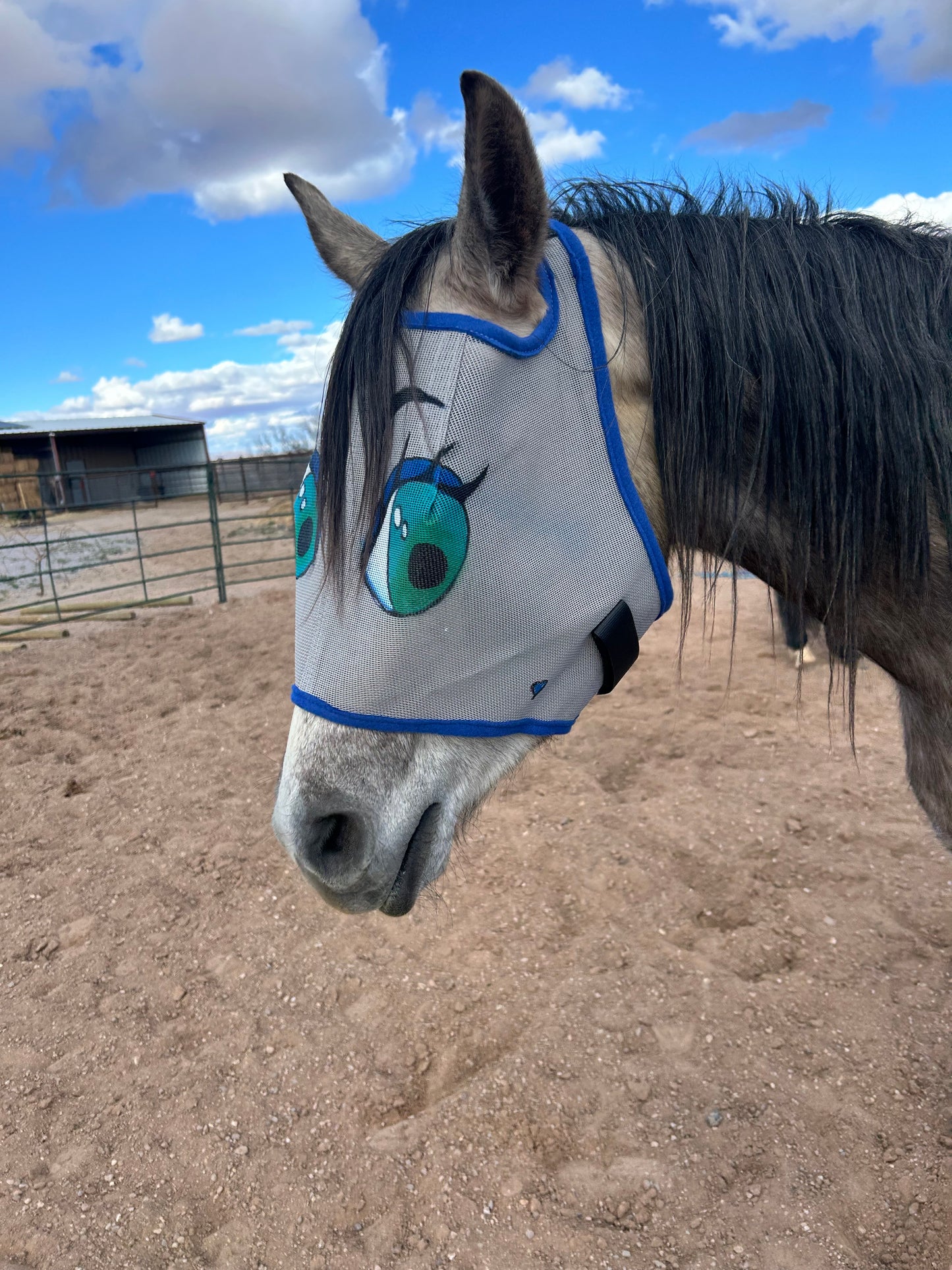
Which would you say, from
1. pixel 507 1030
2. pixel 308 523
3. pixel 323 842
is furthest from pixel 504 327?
pixel 507 1030

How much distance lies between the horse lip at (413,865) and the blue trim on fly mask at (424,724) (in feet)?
0.52

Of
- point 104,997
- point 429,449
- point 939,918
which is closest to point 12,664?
point 104,997

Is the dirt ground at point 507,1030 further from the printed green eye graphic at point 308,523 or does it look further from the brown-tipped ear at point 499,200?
the brown-tipped ear at point 499,200

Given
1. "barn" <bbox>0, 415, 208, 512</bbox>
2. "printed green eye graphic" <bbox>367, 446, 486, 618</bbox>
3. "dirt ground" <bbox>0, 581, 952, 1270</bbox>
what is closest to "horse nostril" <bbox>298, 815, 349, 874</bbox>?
"printed green eye graphic" <bbox>367, 446, 486, 618</bbox>

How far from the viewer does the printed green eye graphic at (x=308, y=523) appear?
4.10ft

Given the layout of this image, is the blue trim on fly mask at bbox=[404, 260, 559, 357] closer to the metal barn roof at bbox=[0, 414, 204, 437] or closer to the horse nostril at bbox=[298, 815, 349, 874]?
the horse nostril at bbox=[298, 815, 349, 874]

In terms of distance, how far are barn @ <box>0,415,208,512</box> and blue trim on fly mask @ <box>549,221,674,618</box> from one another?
2364 centimetres

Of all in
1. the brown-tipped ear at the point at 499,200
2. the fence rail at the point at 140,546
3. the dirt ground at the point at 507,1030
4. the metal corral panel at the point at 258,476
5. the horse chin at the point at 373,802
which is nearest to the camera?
the brown-tipped ear at the point at 499,200

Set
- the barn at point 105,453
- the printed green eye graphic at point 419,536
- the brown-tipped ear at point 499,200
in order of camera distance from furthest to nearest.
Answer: the barn at point 105,453 → the printed green eye graphic at point 419,536 → the brown-tipped ear at point 499,200

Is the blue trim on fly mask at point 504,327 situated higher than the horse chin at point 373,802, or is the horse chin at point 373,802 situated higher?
the blue trim on fly mask at point 504,327

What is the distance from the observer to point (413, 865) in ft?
4.19

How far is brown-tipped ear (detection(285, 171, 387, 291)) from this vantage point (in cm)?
151

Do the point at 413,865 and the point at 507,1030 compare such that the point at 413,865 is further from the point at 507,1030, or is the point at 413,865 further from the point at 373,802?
the point at 507,1030

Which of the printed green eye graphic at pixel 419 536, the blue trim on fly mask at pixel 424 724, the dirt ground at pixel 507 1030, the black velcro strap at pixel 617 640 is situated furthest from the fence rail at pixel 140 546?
the black velcro strap at pixel 617 640
